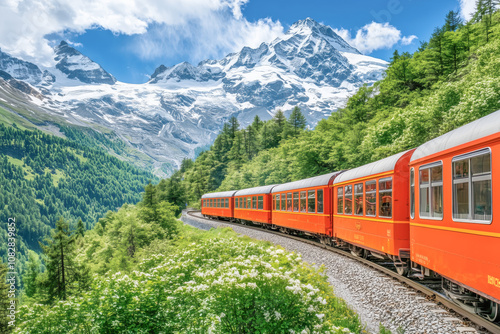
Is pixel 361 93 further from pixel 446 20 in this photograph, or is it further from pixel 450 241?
pixel 450 241

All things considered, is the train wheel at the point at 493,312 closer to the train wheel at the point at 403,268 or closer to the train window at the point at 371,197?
the train wheel at the point at 403,268

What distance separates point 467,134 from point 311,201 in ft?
41.3

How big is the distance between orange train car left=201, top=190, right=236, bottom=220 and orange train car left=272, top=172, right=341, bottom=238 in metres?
14.7

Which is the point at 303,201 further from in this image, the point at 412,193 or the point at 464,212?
the point at 464,212

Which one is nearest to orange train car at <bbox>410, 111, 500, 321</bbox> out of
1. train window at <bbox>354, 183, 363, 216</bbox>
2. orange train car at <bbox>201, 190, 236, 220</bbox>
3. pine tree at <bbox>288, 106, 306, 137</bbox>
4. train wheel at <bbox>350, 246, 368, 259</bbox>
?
train window at <bbox>354, 183, 363, 216</bbox>

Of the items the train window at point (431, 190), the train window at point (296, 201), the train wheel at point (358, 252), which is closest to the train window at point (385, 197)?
the train window at point (431, 190)

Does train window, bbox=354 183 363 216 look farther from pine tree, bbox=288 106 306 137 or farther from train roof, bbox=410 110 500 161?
pine tree, bbox=288 106 306 137

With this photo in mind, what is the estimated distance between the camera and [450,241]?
24.7ft

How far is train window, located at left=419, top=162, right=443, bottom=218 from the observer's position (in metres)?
8.05

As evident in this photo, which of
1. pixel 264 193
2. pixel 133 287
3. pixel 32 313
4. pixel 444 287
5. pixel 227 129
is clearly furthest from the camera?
pixel 227 129

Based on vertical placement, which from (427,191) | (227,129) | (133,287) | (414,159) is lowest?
(133,287)

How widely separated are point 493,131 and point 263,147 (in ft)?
319

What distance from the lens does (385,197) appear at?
11.4m

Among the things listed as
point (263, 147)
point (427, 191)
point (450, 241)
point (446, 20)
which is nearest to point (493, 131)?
point (450, 241)
